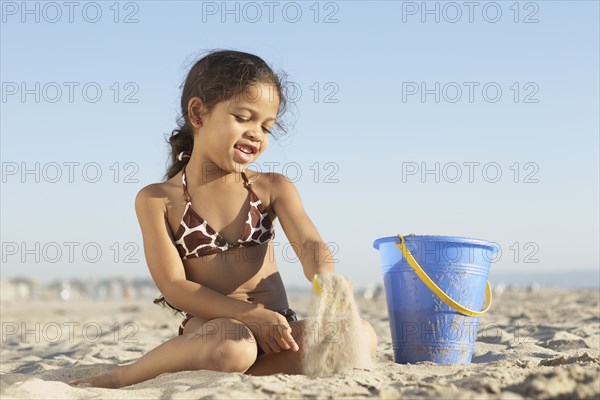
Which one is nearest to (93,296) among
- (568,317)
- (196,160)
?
(568,317)

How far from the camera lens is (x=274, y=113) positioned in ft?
9.16

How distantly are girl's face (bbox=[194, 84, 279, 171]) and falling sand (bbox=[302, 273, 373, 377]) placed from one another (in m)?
0.65

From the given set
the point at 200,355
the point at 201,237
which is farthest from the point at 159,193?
the point at 200,355

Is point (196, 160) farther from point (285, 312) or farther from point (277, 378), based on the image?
point (277, 378)

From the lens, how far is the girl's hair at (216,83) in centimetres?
275

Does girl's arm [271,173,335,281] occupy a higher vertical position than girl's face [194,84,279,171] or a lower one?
lower

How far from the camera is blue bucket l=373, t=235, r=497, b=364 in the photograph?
2969mm

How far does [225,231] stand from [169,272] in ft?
0.90


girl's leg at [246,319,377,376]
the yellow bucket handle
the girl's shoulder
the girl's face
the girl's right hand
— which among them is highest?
the girl's face

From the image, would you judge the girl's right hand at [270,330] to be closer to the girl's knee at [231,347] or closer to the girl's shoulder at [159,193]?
the girl's knee at [231,347]

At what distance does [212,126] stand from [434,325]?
4.10 ft

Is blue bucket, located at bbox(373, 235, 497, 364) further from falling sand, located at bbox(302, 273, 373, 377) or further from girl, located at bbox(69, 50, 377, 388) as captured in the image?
falling sand, located at bbox(302, 273, 373, 377)

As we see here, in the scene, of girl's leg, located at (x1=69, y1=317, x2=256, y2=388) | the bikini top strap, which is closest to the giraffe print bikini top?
the bikini top strap

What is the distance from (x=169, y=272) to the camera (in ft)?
8.75
